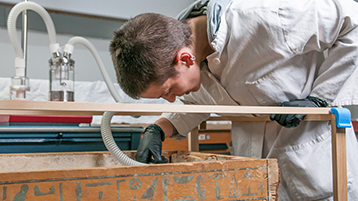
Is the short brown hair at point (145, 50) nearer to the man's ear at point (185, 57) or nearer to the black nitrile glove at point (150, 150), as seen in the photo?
the man's ear at point (185, 57)

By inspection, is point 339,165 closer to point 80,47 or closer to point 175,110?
point 175,110

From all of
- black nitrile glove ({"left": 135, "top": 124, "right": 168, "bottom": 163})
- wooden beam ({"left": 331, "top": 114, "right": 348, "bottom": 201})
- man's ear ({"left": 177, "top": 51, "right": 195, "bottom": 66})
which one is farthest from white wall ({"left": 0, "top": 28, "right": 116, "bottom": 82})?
wooden beam ({"left": 331, "top": 114, "right": 348, "bottom": 201})

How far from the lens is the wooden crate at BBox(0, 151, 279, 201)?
46 cm

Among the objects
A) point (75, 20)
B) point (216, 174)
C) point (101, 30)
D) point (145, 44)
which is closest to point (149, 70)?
point (145, 44)

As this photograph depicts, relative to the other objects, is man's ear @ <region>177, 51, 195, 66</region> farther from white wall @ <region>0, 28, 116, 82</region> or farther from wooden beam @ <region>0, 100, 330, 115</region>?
white wall @ <region>0, 28, 116, 82</region>

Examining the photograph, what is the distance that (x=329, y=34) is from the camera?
0.79m

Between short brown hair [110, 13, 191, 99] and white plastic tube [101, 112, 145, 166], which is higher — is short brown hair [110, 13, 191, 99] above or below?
above

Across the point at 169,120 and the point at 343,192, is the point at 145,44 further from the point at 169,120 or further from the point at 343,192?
the point at 343,192

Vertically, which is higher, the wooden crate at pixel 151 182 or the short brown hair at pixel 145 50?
the short brown hair at pixel 145 50

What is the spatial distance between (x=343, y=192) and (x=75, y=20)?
2.08m

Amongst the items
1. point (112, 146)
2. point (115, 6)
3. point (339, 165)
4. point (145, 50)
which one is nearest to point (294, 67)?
point (339, 165)

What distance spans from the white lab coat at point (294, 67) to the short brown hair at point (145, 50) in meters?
0.13

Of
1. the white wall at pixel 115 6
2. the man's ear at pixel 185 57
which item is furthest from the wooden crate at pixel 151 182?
the white wall at pixel 115 6

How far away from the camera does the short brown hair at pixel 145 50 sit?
724mm
